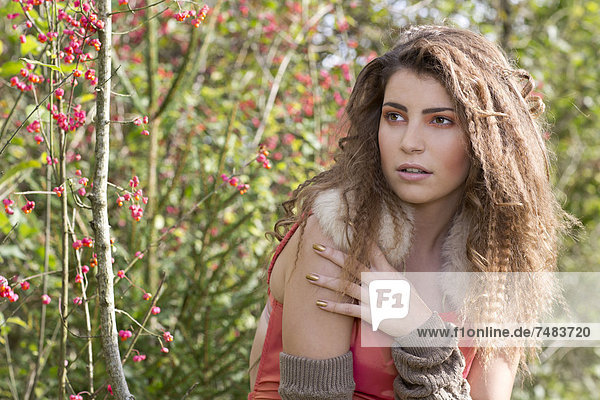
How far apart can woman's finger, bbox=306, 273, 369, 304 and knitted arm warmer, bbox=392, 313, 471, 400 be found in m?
Result: 0.14

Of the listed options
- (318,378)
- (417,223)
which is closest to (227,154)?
(417,223)

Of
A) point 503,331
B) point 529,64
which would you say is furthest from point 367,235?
point 529,64

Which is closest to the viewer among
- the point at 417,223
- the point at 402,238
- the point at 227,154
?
the point at 402,238

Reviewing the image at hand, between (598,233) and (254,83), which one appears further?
(598,233)

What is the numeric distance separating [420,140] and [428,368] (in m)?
0.55

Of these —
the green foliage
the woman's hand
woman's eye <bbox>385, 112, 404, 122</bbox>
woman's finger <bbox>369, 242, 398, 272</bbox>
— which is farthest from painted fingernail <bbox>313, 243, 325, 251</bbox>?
the green foliage

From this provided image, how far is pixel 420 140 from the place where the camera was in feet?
5.51

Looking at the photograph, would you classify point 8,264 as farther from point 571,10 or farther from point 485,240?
point 571,10

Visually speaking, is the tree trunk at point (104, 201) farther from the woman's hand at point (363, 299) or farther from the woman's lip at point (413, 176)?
the woman's lip at point (413, 176)

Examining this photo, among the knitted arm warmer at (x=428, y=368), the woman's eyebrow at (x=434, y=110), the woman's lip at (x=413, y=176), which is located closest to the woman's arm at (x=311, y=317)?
the knitted arm warmer at (x=428, y=368)

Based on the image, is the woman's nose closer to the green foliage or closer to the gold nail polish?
Result: the gold nail polish

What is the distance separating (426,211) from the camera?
6.18 ft

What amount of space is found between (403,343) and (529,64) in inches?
97.5

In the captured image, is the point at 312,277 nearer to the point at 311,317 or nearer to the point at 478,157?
the point at 311,317
